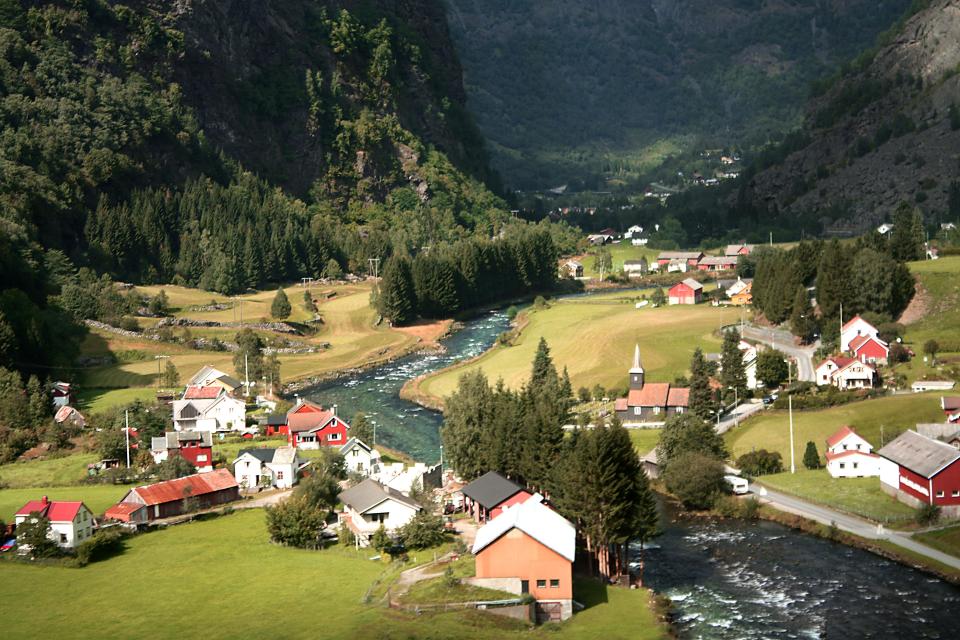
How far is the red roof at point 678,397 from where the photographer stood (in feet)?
294

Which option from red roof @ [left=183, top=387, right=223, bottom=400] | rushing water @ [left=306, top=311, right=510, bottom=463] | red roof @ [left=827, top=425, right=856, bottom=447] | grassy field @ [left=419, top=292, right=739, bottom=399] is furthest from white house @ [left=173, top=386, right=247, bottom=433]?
red roof @ [left=827, top=425, right=856, bottom=447]

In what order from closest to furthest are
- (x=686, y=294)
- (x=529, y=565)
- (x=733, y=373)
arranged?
1. (x=529, y=565)
2. (x=733, y=373)
3. (x=686, y=294)

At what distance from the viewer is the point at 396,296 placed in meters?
138

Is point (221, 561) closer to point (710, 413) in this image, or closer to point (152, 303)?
point (710, 413)

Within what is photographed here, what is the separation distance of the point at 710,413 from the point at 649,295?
6675 centimetres

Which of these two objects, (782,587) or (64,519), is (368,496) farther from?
(782,587)

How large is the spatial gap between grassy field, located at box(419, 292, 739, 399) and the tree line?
1655cm

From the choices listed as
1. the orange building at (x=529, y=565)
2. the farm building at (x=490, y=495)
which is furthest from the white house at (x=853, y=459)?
the orange building at (x=529, y=565)

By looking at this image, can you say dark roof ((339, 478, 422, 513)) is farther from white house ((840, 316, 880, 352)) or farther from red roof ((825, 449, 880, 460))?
white house ((840, 316, 880, 352))

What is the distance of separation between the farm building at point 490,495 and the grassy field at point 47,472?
24144 millimetres

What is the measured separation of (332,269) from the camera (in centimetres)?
16738

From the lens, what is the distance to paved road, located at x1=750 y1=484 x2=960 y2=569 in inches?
2398

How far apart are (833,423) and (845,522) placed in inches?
576

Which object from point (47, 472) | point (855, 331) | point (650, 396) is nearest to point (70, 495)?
point (47, 472)
